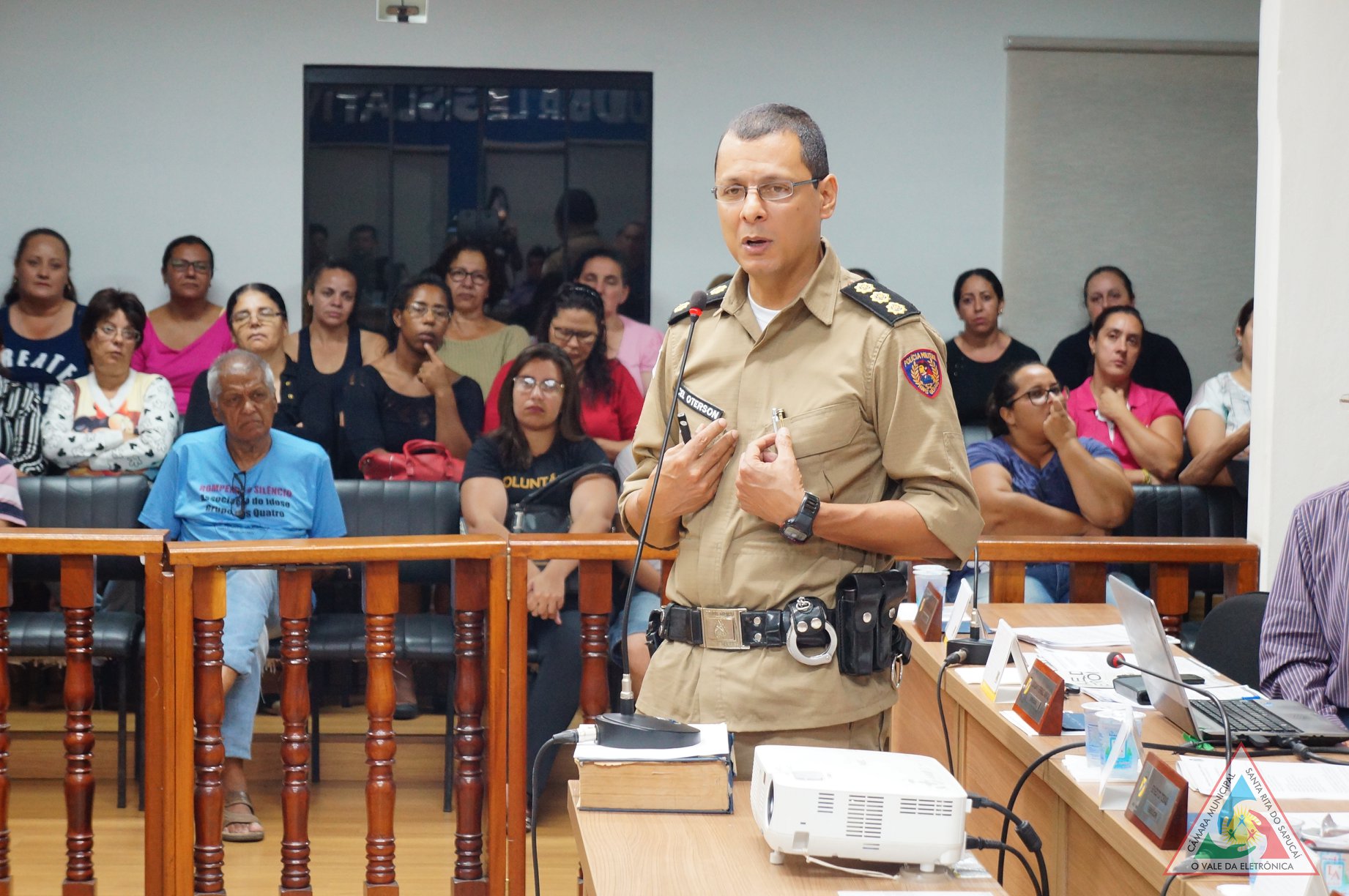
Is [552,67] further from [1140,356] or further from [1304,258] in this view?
[1304,258]

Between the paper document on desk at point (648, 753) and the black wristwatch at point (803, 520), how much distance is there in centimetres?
28

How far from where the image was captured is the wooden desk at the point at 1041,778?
1670 millimetres

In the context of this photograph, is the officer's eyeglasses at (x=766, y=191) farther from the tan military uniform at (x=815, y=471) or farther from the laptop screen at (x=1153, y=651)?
the laptop screen at (x=1153, y=651)

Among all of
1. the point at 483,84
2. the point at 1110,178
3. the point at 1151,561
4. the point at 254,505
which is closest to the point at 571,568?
the point at 254,505

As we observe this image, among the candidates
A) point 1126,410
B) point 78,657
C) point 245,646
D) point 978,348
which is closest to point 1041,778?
point 78,657

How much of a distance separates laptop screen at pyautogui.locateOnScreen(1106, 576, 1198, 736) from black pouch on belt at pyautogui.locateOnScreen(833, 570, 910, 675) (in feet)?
1.26

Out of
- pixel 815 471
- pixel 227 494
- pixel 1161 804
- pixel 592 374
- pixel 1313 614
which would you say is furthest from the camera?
pixel 592 374

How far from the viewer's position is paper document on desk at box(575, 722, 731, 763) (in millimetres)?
1656

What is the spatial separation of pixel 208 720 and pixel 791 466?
144 cm

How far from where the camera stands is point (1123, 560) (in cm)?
302

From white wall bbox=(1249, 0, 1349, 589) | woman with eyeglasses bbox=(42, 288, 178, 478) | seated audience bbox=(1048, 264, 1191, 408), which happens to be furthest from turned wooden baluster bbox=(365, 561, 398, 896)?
Result: seated audience bbox=(1048, 264, 1191, 408)

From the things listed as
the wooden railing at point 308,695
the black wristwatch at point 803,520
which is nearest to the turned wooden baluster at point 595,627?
the wooden railing at point 308,695

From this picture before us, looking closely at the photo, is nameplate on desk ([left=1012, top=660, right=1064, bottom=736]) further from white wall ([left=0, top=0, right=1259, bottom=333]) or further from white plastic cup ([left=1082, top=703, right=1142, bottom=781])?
white wall ([left=0, top=0, right=1259, bottom=333])

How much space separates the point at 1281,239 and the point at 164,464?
2986 millimetres
